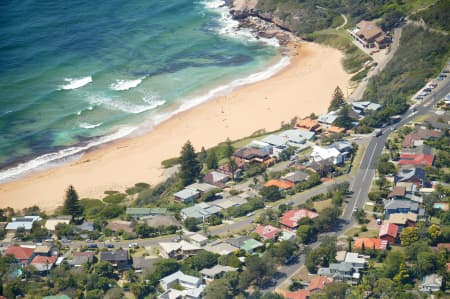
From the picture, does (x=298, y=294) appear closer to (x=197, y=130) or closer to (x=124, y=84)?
(x=197, y=130)

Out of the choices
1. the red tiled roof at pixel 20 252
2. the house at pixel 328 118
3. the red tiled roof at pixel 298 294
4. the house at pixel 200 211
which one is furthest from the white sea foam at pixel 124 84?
the red tiled roof at pixel 298 294

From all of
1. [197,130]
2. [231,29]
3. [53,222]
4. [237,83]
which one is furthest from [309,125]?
[231,29]

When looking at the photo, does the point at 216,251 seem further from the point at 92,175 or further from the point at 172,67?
the point at 172,67

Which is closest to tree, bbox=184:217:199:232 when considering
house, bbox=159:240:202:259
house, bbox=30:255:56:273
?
house, bbox=159:240:202:259

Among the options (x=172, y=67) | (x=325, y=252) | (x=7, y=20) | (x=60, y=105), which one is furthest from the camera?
(x=7, y=20)

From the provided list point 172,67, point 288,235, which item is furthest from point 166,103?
point 288,235

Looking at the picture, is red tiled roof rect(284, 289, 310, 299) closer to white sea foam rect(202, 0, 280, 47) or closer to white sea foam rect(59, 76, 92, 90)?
white sea foam rect(59, 76, 92, 90)
